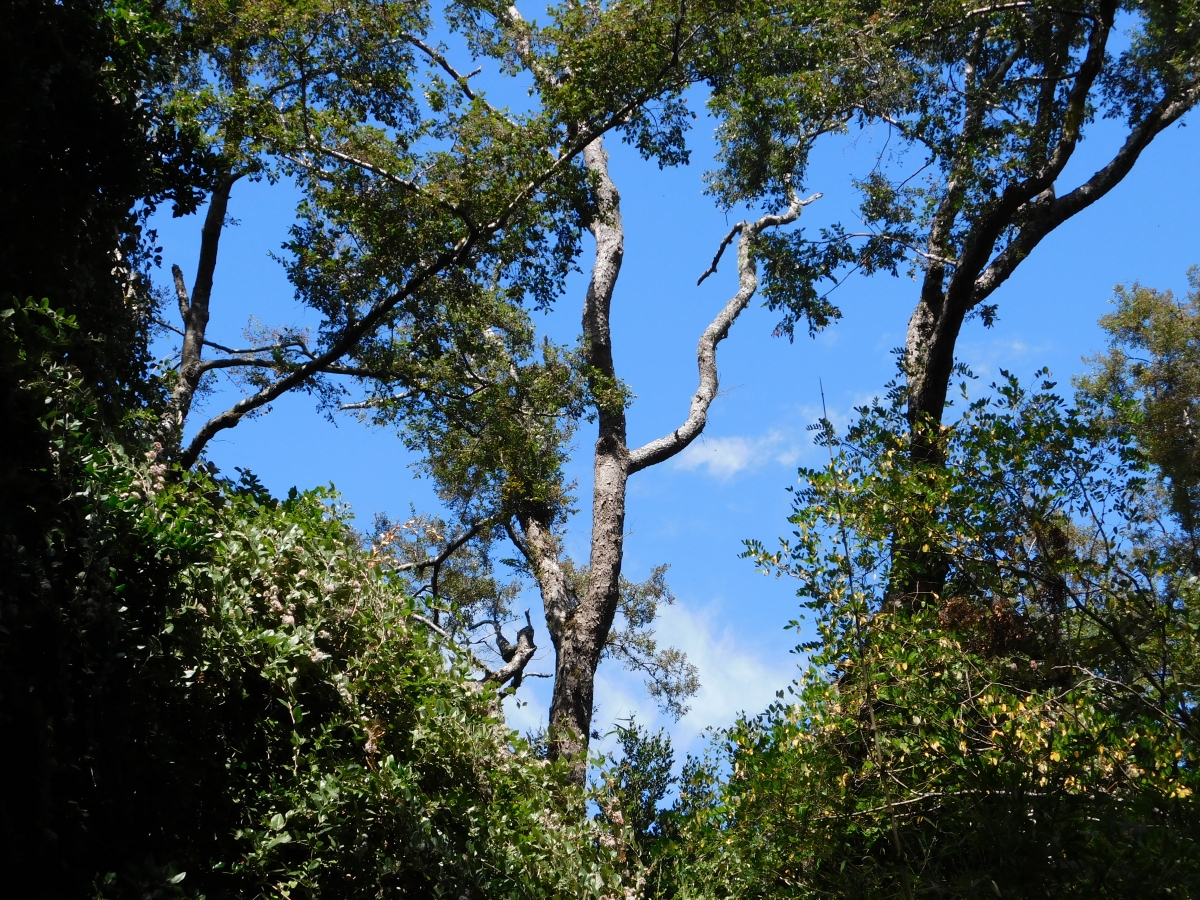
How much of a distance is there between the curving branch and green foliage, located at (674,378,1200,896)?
3.97 metres

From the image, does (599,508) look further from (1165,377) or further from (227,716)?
(1165,377)

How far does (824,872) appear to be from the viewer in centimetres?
511

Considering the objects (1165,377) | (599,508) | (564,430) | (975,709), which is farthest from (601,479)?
(1165,377)

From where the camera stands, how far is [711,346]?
12.2 meters

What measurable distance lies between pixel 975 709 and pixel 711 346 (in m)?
7.52

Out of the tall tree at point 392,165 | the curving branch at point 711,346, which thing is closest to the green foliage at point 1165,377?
the curving branch at point 711,346

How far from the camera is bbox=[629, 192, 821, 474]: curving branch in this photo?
1106cm

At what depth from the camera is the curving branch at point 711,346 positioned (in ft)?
36.3

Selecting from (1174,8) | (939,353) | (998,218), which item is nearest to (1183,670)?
(939,353)

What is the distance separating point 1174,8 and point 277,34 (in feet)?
27.4

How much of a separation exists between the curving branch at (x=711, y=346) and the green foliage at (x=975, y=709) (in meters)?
3.97

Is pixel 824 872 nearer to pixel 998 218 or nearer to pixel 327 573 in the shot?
pixel 327 573

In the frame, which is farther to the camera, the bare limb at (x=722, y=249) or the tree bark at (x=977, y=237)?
the bare limb at (x=722, y=249)

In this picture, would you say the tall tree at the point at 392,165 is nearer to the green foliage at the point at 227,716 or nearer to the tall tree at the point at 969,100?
the tall tree at the point at 969,100
